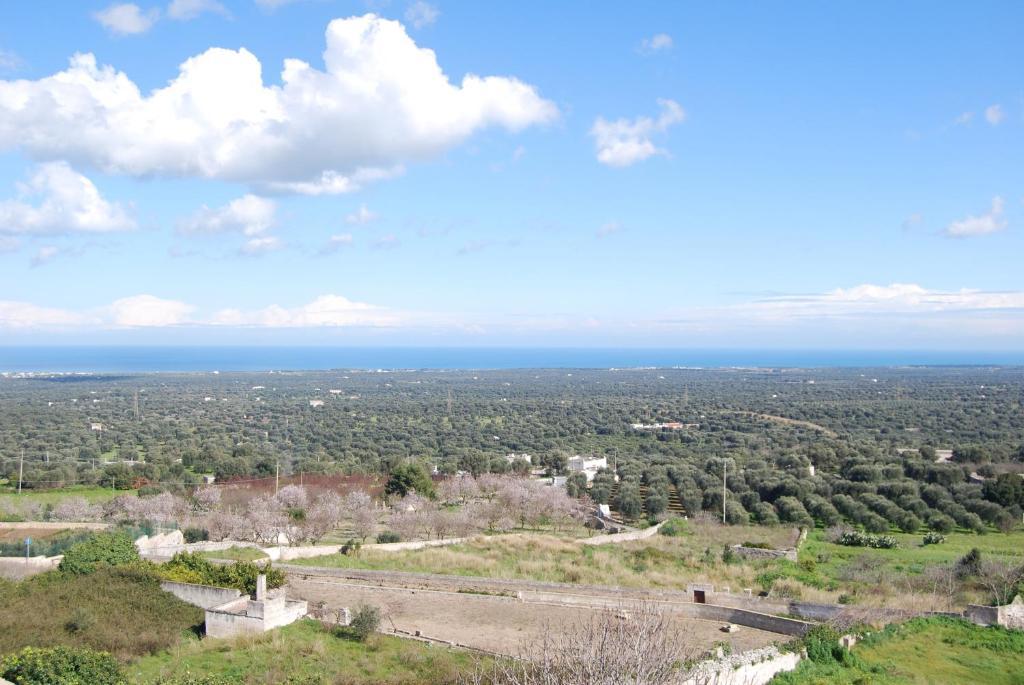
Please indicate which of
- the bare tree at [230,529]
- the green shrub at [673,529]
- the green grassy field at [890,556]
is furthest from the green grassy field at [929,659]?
the bare tree at [230,529]

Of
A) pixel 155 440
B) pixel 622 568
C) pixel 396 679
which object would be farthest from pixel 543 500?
pixel 155 440

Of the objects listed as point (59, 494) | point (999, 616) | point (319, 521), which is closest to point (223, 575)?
point (319, 521)

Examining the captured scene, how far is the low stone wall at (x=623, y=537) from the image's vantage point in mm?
30500

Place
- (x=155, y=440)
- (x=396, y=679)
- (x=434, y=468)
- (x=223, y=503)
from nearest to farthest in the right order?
1. (x=396, y=679)
2. (x=223, y=503)
3. (x=434, y=468)
4. (x=155, y=440)

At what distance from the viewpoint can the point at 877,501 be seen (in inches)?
1468

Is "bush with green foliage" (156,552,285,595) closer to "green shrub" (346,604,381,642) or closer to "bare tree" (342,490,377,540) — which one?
"green shrub" (346,604,381,642)

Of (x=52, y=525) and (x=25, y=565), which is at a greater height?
(x=25, y=565)

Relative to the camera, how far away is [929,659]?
16.9 m

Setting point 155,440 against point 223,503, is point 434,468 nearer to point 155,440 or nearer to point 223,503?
point 223,503

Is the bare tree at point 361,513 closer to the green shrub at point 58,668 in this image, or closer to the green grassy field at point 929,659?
the green shrub at point 58,668

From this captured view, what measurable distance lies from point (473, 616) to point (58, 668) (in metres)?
9.65

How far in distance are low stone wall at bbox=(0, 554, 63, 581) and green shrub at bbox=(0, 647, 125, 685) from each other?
10.4m

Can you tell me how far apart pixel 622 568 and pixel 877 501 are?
17.9 metres

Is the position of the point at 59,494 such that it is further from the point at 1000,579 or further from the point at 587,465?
the point at 1000,579
